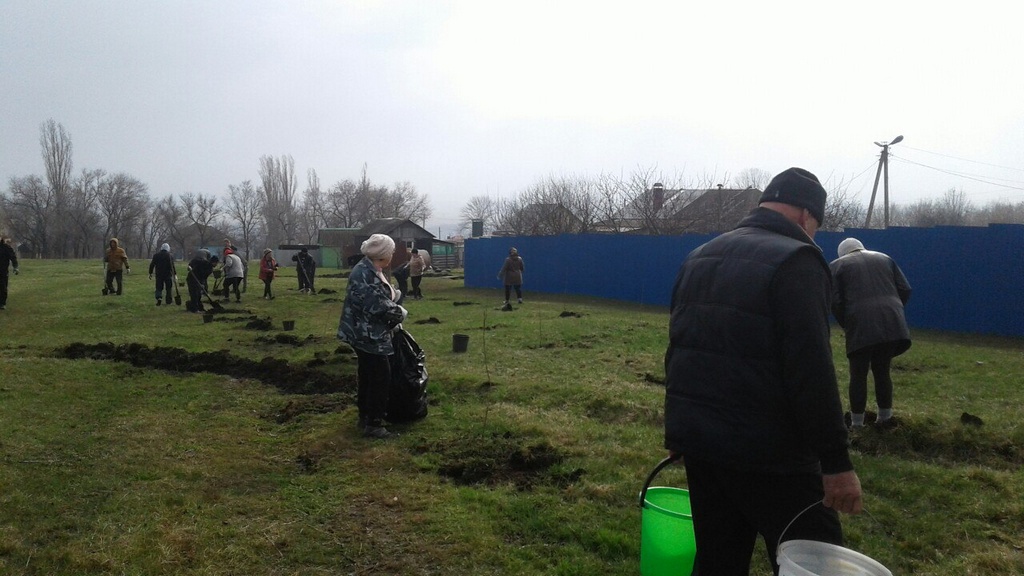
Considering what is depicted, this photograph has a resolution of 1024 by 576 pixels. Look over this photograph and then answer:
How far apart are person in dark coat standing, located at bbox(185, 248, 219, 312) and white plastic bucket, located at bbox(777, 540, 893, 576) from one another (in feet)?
54.1

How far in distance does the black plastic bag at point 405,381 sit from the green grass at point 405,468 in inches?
7.4

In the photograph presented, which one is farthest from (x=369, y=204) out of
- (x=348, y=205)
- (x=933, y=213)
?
(x=933, y=213)

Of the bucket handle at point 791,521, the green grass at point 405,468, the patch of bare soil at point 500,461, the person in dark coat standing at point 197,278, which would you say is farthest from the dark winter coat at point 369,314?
the person in dark coat standing at point 197,278

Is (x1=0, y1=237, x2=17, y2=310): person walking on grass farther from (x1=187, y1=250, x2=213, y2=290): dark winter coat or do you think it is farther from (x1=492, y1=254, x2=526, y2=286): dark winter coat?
(x1=492, y1=254, x2=526, y2=286): dark winter coat

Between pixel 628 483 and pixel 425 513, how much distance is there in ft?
4.72

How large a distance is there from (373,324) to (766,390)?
4186 millimetres

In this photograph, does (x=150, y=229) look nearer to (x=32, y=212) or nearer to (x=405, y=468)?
(x=32, y=212)

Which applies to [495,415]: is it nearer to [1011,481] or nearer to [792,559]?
[1011,481]

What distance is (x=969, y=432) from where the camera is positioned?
20.0ft

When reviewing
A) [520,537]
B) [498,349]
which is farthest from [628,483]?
[498,349]

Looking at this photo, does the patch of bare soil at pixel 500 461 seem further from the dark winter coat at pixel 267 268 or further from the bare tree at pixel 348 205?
the bare tree at pixel 348 205

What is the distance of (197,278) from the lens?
1708 cm

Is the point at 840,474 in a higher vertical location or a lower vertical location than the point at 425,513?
higher

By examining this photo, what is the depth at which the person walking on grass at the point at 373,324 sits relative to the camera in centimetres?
604
